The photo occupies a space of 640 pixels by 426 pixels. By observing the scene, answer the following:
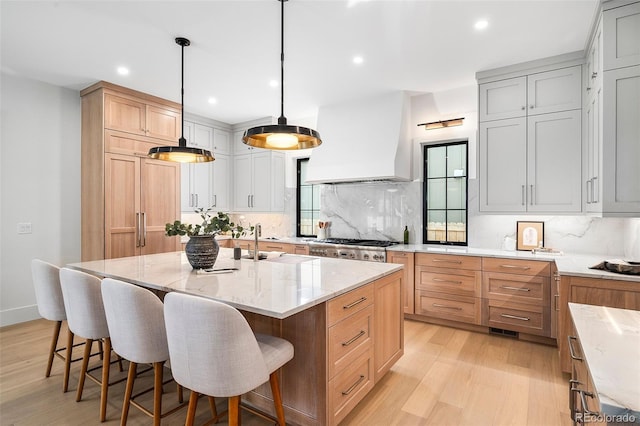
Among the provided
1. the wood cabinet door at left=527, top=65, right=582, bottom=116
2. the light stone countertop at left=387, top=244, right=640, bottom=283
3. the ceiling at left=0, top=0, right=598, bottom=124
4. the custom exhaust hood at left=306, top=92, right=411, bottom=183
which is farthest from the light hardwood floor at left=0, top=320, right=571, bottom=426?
the ceiling at left=0, top=0, right=598, bottom=124

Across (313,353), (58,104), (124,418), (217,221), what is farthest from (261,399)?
(58,104)

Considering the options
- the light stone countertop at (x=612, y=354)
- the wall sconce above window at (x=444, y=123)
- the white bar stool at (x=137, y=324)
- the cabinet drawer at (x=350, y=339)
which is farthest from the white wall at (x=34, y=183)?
the light stone countertop at (x=612, y=354)

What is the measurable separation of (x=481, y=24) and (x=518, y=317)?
281 centimetres

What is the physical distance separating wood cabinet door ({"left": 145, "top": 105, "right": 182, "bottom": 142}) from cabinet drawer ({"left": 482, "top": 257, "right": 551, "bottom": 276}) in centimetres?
448

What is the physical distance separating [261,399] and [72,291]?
144 centimetres

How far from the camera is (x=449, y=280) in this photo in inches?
148

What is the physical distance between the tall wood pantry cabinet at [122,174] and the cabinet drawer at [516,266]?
165 inches

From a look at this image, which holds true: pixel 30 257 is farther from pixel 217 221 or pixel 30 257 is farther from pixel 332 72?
pixel 332 72

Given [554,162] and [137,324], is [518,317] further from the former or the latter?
[137,324]

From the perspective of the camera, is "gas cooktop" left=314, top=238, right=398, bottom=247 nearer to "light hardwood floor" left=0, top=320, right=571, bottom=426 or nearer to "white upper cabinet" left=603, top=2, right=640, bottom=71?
"light hardwood floor" left=0, top=320, right=571, bottom=426

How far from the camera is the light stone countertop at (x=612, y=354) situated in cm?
80

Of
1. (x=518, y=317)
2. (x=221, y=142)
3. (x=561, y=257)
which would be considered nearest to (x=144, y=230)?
(x=221, y=142)

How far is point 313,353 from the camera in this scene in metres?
1.89

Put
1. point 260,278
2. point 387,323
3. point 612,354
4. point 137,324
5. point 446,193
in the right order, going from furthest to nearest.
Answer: point 446,193 → point 387,323 → point 260,278 → point 137,324 → point 612,354
